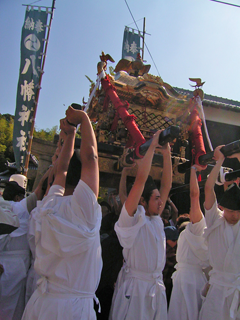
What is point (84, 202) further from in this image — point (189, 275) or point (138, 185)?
point (189, 275)

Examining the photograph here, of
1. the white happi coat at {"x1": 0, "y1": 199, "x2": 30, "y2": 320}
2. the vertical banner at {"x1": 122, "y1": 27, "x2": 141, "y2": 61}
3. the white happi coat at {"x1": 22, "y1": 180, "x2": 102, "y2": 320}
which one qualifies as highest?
the vertical banner at {"x1": 122, "y1": 27, "x2": 141, "y2": 61}

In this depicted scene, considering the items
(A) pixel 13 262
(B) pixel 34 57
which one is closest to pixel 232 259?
(A) pixel 13 262

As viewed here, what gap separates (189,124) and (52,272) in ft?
10.0

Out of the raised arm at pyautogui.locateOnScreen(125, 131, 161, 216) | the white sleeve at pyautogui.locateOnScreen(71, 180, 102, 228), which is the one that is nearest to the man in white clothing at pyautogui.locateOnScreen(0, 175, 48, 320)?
the raised arm at pyautogui.locateOnScreen(125, 131, 161, 216)

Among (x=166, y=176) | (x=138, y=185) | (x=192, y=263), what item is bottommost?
(x=192, y=263)

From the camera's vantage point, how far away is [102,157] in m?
3.65

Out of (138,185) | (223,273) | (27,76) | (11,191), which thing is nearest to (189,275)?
(223,273)

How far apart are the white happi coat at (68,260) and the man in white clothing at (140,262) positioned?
24.2 inches

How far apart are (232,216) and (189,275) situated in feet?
2.41

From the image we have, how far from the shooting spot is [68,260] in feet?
4.39

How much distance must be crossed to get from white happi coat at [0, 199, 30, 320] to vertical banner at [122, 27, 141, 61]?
29.2ft

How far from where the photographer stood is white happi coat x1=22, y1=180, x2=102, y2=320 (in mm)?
1304

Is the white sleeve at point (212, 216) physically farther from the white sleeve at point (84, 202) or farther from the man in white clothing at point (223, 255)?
the white sleeve at point (84, 202)

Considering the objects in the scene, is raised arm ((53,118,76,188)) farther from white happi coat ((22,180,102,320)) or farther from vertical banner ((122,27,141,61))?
vertical banner ((122,27,141,61))
